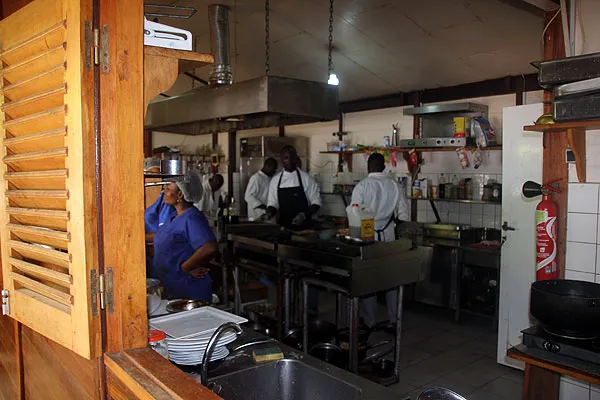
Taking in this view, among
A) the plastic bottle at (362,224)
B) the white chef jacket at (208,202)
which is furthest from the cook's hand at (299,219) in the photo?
the white chef jacket at (208,202)

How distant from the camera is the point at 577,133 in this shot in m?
Result: 2.80

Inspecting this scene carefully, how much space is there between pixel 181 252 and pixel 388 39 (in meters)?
3.15

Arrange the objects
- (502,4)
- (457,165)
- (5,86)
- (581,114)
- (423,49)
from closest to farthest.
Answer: (5,86), (581,114), (502,4), (423,49), (457,165)

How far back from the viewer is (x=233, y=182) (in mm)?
8961

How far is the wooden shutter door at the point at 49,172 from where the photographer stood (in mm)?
1259

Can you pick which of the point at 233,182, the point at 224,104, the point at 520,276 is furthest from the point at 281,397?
the point at 233,182

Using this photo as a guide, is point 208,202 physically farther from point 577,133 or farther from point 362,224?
point 577,133

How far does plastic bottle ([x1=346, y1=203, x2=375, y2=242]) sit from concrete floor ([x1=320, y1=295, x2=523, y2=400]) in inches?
44.4

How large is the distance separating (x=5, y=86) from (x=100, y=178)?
1.90 feet

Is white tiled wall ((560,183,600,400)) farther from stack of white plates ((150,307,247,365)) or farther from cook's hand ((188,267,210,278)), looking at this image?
cook's hand ((188,267,210,278))

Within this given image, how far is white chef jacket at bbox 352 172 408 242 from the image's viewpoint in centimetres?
535

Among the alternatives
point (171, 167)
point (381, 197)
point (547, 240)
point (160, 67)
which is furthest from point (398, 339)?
point (160, 67)

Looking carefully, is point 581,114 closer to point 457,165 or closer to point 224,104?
point 224,104

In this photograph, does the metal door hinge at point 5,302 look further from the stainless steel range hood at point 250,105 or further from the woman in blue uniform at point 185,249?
the stainless steel range hood at point 250,105
